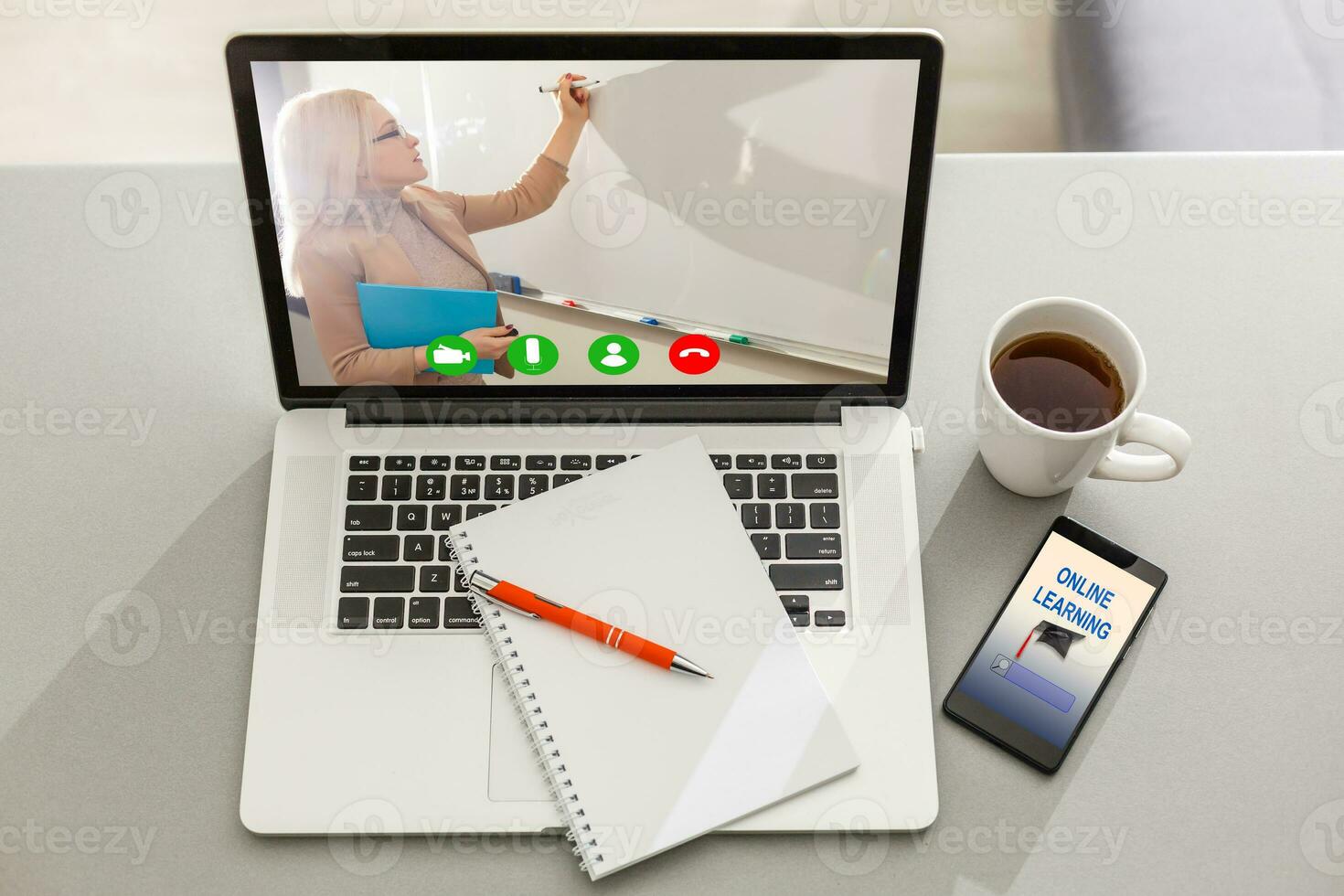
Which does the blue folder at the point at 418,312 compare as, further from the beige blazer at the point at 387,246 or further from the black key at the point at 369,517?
the black key at the point at 369,517

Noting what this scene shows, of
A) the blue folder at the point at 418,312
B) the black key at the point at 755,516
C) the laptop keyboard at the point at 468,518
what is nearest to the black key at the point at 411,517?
the laptop keyboard at the point at 468,518

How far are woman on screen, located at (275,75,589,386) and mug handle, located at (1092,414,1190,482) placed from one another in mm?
412

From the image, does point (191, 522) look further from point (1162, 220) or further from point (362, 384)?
point (1162, 220)

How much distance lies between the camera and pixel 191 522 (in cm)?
81

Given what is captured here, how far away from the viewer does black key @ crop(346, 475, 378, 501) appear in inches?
30.7

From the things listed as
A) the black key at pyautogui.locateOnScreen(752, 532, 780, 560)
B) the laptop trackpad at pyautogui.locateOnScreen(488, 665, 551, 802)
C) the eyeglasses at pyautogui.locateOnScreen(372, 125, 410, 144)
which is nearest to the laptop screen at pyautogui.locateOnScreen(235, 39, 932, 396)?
the eyeglasses at pyautogui.locateOnScreen(372, 125, 410, 144)

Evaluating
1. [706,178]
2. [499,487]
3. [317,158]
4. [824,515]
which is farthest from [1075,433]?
[317,158]

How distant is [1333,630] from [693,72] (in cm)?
58

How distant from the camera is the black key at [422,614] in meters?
0.74

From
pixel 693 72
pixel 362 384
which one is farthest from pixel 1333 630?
pixel 362 384

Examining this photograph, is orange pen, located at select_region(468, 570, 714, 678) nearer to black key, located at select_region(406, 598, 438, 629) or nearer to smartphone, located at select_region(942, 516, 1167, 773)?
black key, located at select_region(406, 598, 438, 629)

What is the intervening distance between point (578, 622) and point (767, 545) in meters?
0.14

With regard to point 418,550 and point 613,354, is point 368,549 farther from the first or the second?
point 613,354

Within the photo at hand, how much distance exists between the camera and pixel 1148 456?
771mm
